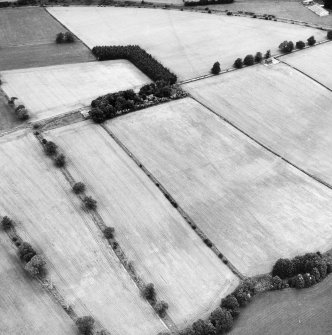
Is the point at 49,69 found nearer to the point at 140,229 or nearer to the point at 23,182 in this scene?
the point at 23,182

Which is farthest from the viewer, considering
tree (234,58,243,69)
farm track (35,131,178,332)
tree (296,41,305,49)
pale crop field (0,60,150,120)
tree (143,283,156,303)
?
tree (296,41,305,49)

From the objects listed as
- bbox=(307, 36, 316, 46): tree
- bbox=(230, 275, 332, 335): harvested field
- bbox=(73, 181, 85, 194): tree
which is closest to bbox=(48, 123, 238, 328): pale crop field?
bbox=(73, 181, 85, 194): tree

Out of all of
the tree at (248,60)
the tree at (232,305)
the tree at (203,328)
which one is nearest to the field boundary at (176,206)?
the tree at (232,305)

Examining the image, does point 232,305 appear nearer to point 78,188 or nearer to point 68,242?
point 68,242

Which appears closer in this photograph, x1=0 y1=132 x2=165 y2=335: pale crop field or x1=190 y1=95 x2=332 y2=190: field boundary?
x1=0 y1=132 x2=165 y2=335: pale crop field

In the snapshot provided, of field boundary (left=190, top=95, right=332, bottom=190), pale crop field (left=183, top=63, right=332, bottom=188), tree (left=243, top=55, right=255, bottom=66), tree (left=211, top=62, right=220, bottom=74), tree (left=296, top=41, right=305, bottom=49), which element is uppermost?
tree (left=296, top=41, right=305, bottom=49)

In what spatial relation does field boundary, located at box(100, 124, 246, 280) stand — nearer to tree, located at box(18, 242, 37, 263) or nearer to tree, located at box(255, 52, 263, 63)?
tree, located at box(18, 242, 37, 263)

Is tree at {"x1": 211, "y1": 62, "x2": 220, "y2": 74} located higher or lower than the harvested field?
higher
